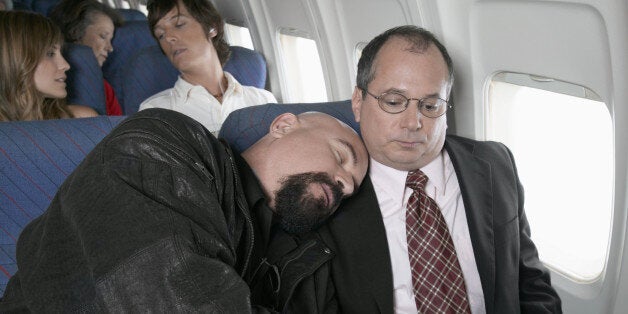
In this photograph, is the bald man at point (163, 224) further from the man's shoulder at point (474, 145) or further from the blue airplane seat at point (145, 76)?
the blue airplane seat at point (145, 76)

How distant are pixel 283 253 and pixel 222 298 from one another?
57 cm

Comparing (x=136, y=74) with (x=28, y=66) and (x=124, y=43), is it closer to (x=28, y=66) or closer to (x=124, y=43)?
(x=28, y=66)

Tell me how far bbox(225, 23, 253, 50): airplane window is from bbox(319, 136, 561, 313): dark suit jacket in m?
3.60

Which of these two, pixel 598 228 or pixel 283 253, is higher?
pixel 283 253

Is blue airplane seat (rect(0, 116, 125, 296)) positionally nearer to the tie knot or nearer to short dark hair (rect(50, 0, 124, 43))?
the tie knot

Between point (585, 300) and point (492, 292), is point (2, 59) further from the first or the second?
point (585, 300)

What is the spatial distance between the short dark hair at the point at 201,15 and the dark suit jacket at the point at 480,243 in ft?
7.11

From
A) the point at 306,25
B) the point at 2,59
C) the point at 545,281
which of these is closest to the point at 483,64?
the point at 545,281

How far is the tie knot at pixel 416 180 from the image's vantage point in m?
2.03

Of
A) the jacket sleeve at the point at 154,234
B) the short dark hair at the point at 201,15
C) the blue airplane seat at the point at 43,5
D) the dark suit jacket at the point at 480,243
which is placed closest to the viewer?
the jacket sleeve at the point at 154,234

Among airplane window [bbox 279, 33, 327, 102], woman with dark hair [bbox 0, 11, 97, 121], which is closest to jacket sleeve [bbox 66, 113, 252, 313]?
woman with dark hair [bbox 0, 11, 97, 121]

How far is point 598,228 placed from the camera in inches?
85.1

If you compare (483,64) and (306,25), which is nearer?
(483,64)

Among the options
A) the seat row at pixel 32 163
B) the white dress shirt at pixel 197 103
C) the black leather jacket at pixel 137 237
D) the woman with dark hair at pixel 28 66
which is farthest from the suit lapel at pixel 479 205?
the woman with dark hair at pixel 28 66
